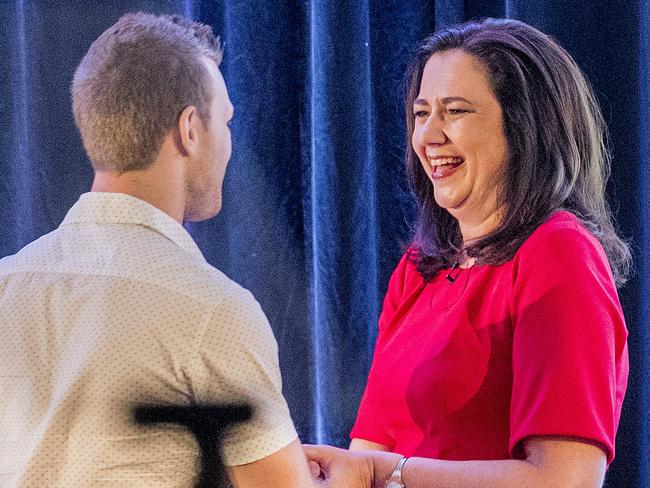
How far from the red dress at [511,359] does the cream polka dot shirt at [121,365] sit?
476 millimetres

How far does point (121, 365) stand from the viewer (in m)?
1.00

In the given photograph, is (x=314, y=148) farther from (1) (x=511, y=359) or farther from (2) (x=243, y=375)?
(2) (x=243, y=375)

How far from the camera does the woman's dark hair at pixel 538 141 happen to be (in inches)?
61.4

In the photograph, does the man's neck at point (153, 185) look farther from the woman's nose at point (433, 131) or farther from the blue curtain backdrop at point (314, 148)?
the blue curtain backdrop at point (314, 148)

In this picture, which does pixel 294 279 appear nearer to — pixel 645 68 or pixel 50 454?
pixel 645 68

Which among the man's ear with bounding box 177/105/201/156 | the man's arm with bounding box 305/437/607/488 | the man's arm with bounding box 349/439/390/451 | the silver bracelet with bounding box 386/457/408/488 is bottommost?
the man's arm with bounding box 349/439/390/451

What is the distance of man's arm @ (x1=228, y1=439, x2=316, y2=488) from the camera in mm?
1042

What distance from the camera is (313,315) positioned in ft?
7.35

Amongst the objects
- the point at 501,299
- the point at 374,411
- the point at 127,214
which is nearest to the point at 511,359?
the point at 501,299

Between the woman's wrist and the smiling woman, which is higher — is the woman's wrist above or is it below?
below

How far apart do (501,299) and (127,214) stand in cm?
65

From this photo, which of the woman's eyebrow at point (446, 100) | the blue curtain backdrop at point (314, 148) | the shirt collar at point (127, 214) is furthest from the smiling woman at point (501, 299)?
the shirt collar at point (127, 214)

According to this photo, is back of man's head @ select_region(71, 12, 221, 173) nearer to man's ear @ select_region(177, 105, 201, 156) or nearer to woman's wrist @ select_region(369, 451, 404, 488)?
man's ear @ select_region(177, 105, 201, 156)

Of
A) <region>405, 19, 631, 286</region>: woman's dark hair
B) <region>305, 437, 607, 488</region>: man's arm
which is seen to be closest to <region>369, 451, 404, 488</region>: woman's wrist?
<region>305, 437, 607, 488</region>: man's arm
